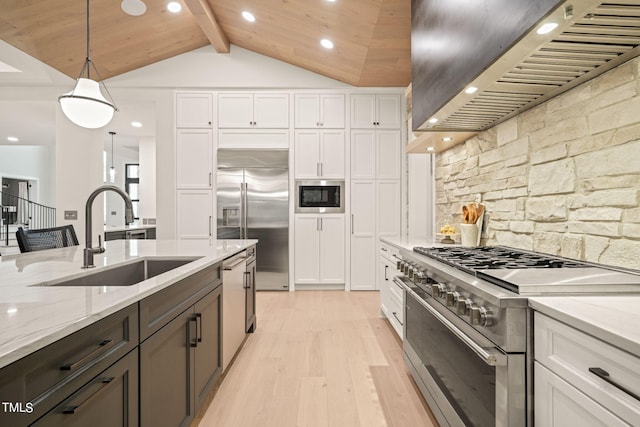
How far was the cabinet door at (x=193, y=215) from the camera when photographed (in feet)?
15.8

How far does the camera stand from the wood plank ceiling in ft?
11.4

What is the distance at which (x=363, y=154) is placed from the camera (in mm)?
4883

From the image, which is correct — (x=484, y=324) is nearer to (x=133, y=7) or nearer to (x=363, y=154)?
(x=363, y=154)

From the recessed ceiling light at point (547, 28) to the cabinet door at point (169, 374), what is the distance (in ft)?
5.55

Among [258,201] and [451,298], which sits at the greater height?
[258,201]

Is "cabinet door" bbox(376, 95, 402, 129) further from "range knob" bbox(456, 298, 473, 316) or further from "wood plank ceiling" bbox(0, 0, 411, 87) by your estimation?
"range knob" bbox(456, 298, 473, 316)

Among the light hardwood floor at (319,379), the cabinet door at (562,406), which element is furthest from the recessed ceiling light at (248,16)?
the cabinet door at (562,406)

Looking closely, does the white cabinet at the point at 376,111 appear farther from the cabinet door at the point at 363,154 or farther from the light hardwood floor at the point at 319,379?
the light hardwood floor at the point at 319,379

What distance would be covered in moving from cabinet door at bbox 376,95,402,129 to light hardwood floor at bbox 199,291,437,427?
8.84 feet

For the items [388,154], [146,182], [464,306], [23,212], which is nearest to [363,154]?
[388,154]

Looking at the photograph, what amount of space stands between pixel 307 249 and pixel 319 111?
1.97 meters

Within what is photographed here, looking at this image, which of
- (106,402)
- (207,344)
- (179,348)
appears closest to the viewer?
(106,402)

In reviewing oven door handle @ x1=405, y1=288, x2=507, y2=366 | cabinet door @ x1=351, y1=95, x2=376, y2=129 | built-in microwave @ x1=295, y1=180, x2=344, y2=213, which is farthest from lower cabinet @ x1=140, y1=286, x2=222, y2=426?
cabinet door @ x1=351, y1=95, x2=376, y2=129

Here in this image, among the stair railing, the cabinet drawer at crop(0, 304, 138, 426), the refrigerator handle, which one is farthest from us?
the stair railing
